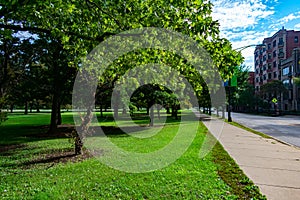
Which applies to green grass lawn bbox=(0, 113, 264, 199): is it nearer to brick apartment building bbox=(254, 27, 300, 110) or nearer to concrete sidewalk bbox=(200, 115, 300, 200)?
concrete sidewalk bbox=(200, 115, 300, 200)

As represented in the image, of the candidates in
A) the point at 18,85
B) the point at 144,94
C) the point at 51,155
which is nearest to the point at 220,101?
the point at 144,94

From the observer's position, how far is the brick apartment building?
62031 mm

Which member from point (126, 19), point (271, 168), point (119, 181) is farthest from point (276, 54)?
point (119, 181)

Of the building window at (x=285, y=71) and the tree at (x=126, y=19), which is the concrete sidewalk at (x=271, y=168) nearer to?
the tree at (x=126, y=19)

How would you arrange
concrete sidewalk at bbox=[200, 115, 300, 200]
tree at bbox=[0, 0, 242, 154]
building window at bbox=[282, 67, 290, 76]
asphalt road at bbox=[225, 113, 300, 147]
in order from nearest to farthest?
concrete sidewalk at bbox=[200, 115, 300, 200]
tree at bbox=[0, 0, 242, 154]
asphalt road at bbox=[225, 113, 300, 147]
building window at bbox=[282, 67, 290, 76]

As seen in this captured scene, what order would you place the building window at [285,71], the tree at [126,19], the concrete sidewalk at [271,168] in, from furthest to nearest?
the building window at [285,71]
the tree at [126,19]
the concrete sidewalk at [271,168]

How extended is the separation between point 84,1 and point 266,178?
6493mm

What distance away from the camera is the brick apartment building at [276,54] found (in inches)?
2442

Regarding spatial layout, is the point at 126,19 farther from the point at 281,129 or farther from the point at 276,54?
the point at 276,54

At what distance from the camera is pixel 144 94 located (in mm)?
20031

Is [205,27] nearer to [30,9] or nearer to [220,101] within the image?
[30,9]

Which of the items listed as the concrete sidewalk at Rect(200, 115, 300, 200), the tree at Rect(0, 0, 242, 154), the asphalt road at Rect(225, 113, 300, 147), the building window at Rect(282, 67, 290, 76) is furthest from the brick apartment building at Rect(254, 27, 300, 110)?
the tree at Rect(0, 0, 242, 154)

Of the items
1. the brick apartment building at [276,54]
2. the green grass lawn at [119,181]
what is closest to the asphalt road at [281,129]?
the green grass lawn at [119,181]

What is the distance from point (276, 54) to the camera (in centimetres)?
6731
